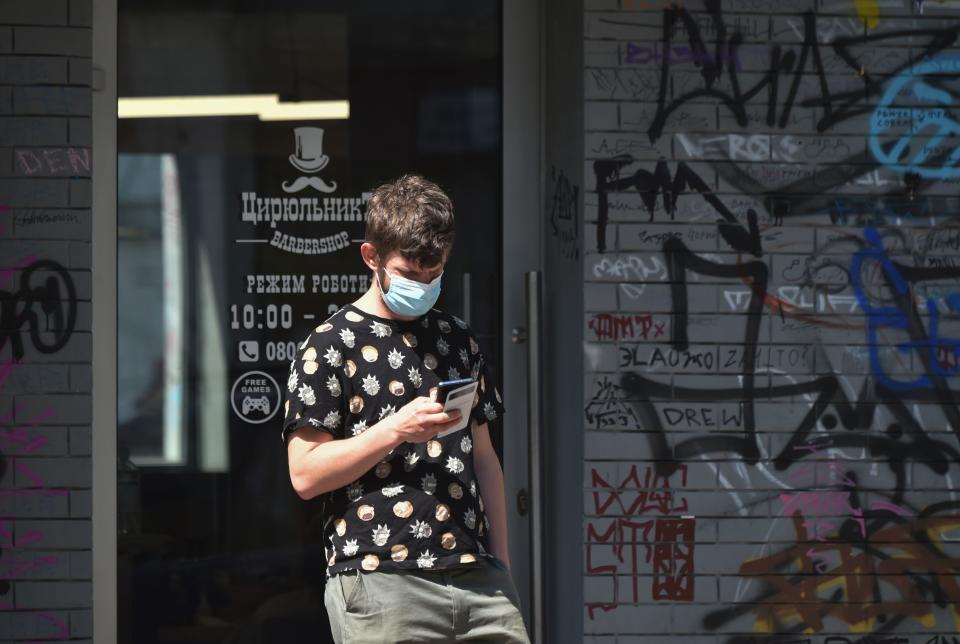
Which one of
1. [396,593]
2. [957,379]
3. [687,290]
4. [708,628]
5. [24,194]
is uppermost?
[24,194]

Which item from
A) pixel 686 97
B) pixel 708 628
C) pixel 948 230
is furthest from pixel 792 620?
pixel 686 97

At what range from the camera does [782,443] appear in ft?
15.0

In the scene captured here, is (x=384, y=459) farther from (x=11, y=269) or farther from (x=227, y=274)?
(x=11, y=269)

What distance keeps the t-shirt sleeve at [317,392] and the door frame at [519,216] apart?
1988mm

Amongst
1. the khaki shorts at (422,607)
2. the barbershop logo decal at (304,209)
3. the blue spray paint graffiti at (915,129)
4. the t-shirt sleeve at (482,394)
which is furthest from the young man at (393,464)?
the blue spray paint graffiti at (915,129)

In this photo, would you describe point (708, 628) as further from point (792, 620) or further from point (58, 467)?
point (58, 467)

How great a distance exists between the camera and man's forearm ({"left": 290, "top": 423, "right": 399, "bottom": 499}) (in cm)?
280

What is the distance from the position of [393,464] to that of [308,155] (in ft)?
7.04

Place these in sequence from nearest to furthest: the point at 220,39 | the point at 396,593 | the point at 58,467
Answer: the point at 396,593
the point at 58,467
the point at 220,39

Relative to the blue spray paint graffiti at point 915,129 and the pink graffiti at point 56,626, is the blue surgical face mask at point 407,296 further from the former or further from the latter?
the blue spray paint graffiti at point 915,129

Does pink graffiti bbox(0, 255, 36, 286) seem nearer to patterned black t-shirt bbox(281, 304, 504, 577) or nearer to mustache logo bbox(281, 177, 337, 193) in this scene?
mustache logo bbox(281, 177, 337, 193)

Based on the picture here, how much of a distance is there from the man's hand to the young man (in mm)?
12

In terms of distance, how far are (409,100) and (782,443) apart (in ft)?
6.26

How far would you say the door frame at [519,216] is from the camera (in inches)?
192
